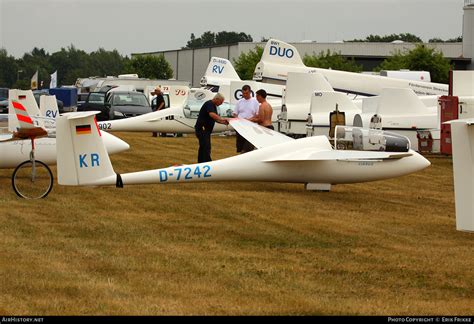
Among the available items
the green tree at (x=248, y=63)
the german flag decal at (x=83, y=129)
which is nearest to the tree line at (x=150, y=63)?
the green tree at (x=248, y=63)

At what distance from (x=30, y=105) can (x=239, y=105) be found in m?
4.56

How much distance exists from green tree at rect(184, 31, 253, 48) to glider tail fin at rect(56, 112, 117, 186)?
148 meters

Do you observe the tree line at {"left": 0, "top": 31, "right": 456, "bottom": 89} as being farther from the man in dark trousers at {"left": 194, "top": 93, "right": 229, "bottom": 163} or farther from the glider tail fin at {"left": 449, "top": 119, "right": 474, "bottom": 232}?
the glider tail fin at {"left": 449, "top": 119, "right": 474, "bottom": 232}

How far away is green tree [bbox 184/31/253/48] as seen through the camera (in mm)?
172675

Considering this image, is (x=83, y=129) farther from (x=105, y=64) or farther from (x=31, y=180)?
(x=105, y=64)

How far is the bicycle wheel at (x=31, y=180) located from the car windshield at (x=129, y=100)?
22.8 metres

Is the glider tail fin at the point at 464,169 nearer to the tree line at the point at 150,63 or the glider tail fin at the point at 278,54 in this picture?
the tree line at the point at 150,63

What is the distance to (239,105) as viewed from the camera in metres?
22.2

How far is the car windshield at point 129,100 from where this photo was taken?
39.5m

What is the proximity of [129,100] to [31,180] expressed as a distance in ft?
77.5

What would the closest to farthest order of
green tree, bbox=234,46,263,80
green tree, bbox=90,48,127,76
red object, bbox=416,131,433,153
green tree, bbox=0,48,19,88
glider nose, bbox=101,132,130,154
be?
glider nose, bbox=101,132,130,154 → red object, bbox=416,131,433,153 → green tree, bbox=234,46,263,80 → green tree, bbox=0,48,19,88 → green tree, bbox=90,48,127,76

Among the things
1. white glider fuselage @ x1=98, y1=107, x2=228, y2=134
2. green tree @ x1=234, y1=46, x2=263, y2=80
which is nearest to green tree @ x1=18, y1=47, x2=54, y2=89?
green tree @ x1=234, y1=46, x2=263, y2=80

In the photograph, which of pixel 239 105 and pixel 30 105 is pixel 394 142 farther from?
pixel 30 105

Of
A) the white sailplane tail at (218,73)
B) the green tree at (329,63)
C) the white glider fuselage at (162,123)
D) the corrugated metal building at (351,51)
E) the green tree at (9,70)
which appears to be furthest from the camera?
the green tree at (9,70)
